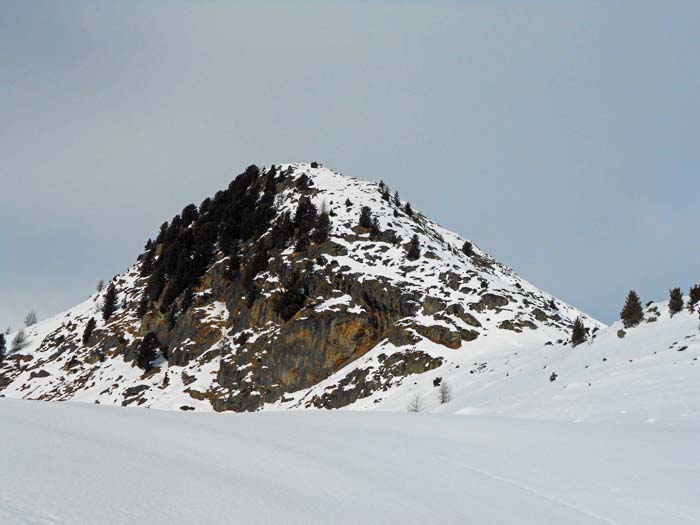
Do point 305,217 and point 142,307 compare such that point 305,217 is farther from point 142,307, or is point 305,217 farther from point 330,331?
point 142,307

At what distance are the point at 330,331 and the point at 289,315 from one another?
6.55 metres

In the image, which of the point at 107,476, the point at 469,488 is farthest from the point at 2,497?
the point at 469,488

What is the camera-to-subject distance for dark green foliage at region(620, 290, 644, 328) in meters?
29.9

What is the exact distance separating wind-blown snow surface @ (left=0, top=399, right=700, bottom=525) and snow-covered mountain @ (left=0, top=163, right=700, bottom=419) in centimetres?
830

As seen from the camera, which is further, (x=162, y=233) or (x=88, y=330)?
(x=162, y=233)

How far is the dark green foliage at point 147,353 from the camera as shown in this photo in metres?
66.4

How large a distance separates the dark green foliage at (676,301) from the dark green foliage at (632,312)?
1634 millimetres

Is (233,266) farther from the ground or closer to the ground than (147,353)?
farther from the ground

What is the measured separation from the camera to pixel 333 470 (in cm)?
704

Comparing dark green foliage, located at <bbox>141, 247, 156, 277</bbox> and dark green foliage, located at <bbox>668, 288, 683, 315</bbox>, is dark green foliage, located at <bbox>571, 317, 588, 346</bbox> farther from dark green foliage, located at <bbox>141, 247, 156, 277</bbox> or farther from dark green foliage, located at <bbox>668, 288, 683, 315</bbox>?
dark green foliage, located at <bbox>141, 247, 156, 277</bbox>

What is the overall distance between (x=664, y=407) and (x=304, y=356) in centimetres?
4310

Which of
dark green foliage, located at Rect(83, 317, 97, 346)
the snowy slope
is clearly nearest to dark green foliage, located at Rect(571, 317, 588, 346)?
the snowy slope

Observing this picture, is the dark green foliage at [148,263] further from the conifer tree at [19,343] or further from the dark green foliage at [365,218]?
the dark green foliage at [365,218]

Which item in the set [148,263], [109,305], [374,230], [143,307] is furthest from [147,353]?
[374,230]
